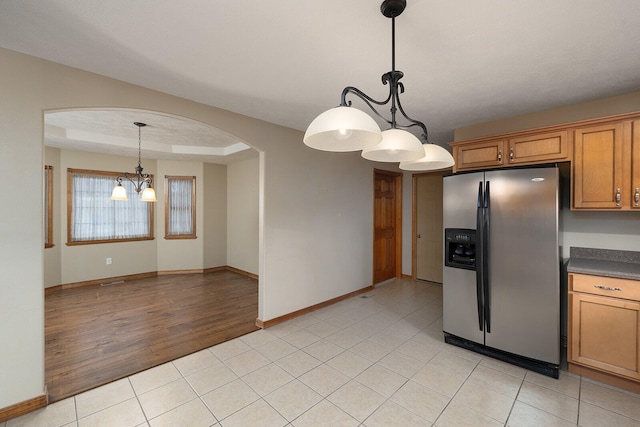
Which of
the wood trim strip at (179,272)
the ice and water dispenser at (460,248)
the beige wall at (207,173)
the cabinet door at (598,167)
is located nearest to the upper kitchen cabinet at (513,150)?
the cabinet door at (598,167)

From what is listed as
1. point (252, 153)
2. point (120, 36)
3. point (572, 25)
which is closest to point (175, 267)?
point (252, 153)

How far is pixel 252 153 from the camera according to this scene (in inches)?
207

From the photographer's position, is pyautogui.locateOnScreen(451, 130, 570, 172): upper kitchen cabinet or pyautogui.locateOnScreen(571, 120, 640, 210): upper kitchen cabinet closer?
pyautogui.locateOnScreen(571, 120, 640, 210): upper kitchen cabinet

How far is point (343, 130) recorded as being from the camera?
1.11 m

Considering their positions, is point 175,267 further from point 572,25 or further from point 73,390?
point 572,25

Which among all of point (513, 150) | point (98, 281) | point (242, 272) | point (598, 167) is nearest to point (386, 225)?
point (513, 150)

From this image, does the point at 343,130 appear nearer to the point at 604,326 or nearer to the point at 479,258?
the point at 479,258

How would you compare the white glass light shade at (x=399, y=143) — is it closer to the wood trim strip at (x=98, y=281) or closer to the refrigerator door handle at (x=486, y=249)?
the refrigerator door handle at (x=486, y=249)

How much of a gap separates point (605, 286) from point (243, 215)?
5585 millimetres

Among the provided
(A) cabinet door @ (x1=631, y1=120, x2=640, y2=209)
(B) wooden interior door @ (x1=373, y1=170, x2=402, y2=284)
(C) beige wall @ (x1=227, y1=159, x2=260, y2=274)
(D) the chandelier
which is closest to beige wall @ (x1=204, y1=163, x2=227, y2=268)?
(C) beige wall @ (x1=227, y1=159, x2=260, y2=274)

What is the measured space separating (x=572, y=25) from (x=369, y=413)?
9.13 ft

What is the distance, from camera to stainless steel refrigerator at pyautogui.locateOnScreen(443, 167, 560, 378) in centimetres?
247

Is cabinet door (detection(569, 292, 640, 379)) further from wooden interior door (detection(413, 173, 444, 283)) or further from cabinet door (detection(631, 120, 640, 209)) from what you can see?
wooden interior door (detection(413, 173, 444, 283))

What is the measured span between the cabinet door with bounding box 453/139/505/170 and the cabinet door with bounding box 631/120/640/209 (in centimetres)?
92
